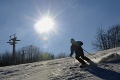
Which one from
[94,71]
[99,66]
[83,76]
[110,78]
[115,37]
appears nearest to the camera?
[110,78]

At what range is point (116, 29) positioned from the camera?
257 feet

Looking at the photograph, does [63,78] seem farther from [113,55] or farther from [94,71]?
[113,55]

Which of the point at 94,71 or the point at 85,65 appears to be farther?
the point at 85,65

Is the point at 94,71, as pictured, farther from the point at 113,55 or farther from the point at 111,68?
the point at 113,55

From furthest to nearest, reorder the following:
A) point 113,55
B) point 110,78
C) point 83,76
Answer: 1. point 113,55
2. point 83,76
3. point 110,78

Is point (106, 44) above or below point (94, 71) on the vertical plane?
above

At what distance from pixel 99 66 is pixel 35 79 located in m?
4.46

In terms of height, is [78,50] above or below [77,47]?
below

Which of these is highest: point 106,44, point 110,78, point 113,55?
point 106,44

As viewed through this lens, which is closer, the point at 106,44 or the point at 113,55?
the point at 113,55

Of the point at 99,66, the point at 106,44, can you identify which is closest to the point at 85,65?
the point at 99,66

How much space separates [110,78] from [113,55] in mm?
5973

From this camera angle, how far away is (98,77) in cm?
1430

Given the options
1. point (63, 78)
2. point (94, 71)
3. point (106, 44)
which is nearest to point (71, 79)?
point (63, 78)
